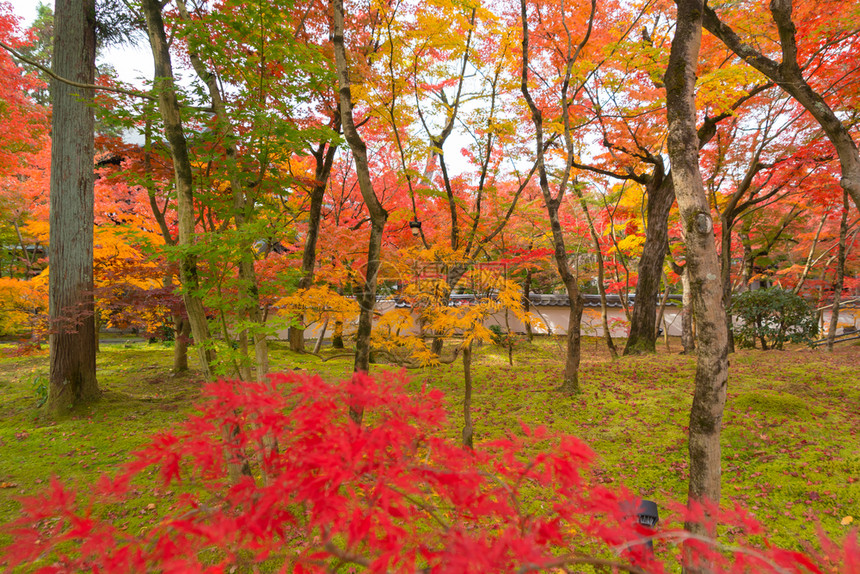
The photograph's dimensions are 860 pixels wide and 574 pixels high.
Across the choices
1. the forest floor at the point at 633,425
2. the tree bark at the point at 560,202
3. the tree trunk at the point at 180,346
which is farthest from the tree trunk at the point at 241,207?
the tree trunk at the point at 180,346

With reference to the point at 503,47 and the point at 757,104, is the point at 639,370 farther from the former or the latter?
the point at 503,47

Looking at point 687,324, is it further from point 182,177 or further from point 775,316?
point 182,177

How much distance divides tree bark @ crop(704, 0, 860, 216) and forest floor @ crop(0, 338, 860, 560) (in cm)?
267

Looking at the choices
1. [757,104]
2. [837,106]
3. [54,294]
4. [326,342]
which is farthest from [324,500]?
[326,342]

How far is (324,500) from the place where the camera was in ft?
4.56

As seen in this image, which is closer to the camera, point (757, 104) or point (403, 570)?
point (403, 570)

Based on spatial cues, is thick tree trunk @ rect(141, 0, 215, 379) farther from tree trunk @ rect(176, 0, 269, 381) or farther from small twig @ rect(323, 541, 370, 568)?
small twig @ rect(323, 541, 370, 568)

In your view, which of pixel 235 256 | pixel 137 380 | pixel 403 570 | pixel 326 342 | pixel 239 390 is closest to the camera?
pixel 403 570

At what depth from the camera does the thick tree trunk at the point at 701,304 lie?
2500 millimetres

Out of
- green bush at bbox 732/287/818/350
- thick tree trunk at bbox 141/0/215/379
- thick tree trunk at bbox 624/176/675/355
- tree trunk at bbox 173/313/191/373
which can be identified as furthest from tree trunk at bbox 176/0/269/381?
green bush at bbox 732/287/818/350

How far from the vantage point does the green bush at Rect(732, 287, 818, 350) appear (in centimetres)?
969

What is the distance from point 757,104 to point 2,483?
12.6m

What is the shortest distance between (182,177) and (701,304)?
173 inches

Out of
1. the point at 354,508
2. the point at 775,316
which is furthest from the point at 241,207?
the point at 775,316
